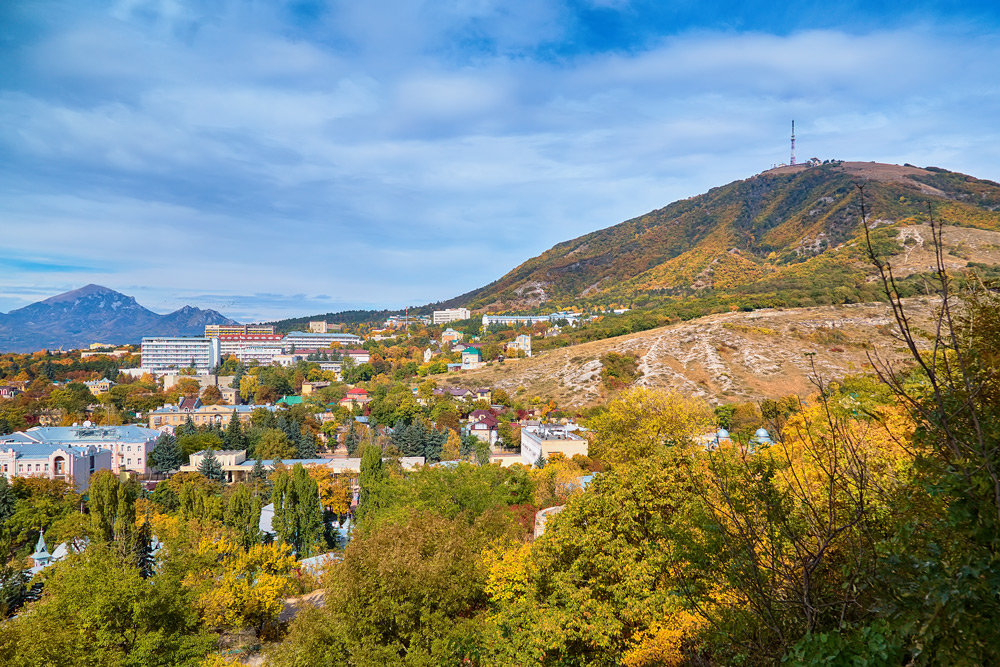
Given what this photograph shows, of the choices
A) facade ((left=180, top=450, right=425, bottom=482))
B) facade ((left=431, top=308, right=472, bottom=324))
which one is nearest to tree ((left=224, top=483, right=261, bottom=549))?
facade ((left=180, top=450, right=425, bottom=482))

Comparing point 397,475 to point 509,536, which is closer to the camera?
point 509,536

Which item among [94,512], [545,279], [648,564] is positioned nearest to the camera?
[648,564]

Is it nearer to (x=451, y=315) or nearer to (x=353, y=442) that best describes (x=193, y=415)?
(x=353, y=442)

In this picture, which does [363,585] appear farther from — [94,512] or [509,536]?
[94,512]

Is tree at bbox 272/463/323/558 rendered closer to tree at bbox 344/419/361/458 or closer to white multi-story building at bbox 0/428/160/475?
tree at bbox 344/419/361/458

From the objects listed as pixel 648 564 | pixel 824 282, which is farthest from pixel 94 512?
pixel 824 282

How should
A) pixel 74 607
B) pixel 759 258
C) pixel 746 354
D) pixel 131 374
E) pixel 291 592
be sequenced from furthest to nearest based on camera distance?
pixel 759 258 < pixel 131 374 < pixel 746 354 < pixel 291 592 < pixel 74 607

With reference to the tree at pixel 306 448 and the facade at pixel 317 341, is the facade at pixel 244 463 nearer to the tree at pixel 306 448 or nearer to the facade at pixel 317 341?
the tree at pixel 306 448
